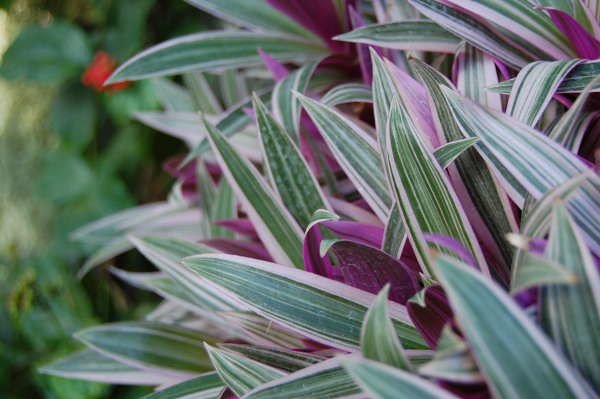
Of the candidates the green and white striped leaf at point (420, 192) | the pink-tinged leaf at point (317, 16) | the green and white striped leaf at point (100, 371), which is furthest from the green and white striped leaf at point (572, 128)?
the green and white striped leaf at point (100, 371)

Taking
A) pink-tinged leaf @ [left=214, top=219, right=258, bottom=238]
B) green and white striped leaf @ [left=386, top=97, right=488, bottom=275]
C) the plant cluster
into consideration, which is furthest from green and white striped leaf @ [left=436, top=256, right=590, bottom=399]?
pink-tinged leaf @ [left=214, top=219, right=258, bottom=238]

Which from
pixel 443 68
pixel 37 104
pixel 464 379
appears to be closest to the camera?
pixel 464 379

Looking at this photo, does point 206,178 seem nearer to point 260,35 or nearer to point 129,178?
point 260,35

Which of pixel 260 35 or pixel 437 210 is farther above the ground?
pixel 260 35

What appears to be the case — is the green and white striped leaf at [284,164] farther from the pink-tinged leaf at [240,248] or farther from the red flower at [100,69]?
the red flower at [100,69]

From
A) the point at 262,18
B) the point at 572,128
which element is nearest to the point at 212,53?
the point at 262,18

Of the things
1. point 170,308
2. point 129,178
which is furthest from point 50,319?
point 170,308

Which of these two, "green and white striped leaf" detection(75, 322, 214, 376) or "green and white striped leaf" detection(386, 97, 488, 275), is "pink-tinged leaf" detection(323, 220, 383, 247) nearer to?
"green and white striped leaf" detection(386, 97, 488, 275)
